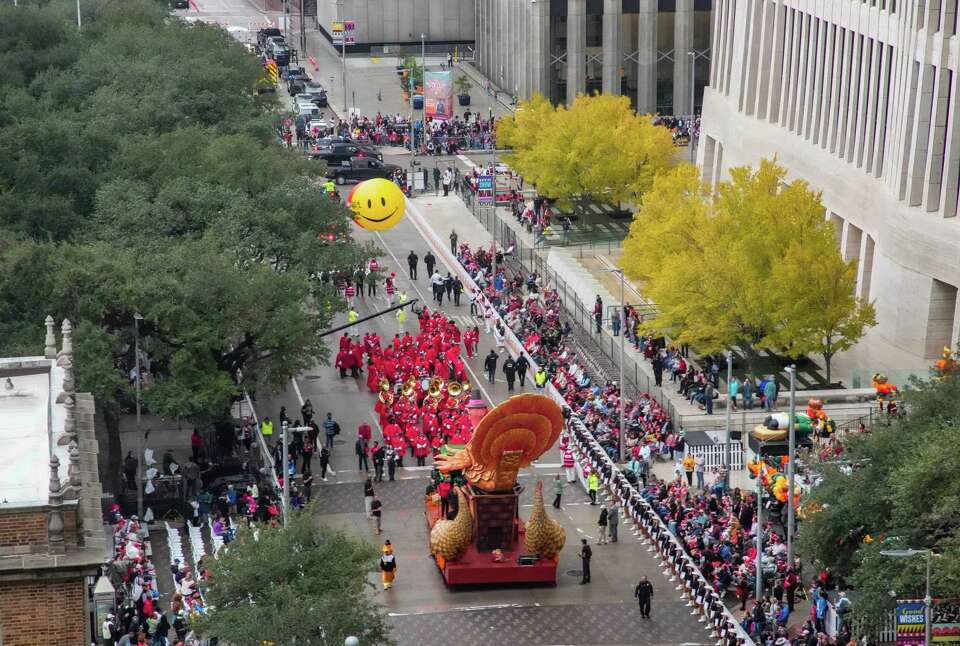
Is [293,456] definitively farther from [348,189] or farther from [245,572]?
[348,189]

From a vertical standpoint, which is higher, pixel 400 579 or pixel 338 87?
pixel 338 87

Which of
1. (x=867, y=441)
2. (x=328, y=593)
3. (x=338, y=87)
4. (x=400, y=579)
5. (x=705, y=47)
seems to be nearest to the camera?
(x=328, y=593)

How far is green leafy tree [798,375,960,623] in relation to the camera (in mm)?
50531

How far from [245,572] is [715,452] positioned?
24607 millimetres

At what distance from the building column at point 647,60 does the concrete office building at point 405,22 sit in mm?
33613

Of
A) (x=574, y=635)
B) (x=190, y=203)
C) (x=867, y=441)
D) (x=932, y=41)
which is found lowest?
(x=574, y=635)

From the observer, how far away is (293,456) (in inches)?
2778

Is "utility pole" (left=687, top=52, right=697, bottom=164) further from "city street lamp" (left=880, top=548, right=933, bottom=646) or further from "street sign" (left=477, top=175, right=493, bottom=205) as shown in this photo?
"city street lamp" (left=880, top=548, right=933, bottom=646)

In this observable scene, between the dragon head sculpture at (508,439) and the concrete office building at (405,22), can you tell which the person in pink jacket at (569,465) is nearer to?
the dragon head sculpture at (508,439)

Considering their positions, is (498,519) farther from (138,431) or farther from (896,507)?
(138,431)

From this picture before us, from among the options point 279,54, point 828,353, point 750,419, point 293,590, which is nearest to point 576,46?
point 279,54

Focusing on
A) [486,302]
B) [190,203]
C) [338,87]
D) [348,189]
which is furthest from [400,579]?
[338,87]

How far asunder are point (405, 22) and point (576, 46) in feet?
115

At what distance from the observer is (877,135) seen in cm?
8712
